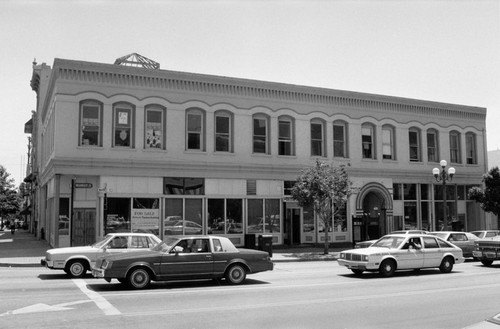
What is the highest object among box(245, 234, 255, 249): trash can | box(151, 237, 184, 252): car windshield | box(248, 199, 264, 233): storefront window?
box(248, 199, 264, 233): storefront window

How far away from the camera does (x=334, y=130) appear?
3175 cm

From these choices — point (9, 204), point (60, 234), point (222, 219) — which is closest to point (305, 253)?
point (222, 219)

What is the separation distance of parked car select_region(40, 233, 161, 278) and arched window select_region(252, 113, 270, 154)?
537 inches

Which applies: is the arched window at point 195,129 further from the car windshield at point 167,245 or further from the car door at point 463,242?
the car door at point 463,242

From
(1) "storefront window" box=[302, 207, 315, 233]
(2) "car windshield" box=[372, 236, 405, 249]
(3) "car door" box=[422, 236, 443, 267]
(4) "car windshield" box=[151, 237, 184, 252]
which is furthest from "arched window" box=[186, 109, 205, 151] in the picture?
(3) "car door" box=[422, 236, 443, 267]

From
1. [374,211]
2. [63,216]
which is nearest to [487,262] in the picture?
[374,211]

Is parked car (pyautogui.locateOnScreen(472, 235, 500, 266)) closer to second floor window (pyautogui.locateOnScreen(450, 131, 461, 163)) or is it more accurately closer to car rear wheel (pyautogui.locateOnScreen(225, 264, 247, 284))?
car rear wheel (pyautogui.locateOnScreen(225, 264, 247, 284))

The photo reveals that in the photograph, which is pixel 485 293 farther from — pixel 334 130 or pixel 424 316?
pixel 334 130

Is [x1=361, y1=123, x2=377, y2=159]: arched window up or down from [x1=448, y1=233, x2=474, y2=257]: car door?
up

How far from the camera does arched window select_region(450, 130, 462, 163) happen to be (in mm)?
36250

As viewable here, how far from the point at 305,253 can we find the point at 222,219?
5.07 meters

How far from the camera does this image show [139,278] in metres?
13.5

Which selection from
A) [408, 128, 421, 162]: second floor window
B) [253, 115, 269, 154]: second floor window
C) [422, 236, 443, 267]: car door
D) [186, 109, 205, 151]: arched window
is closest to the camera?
[422, 236, 443, 267]: car door

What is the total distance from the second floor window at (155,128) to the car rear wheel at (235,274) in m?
13.6
